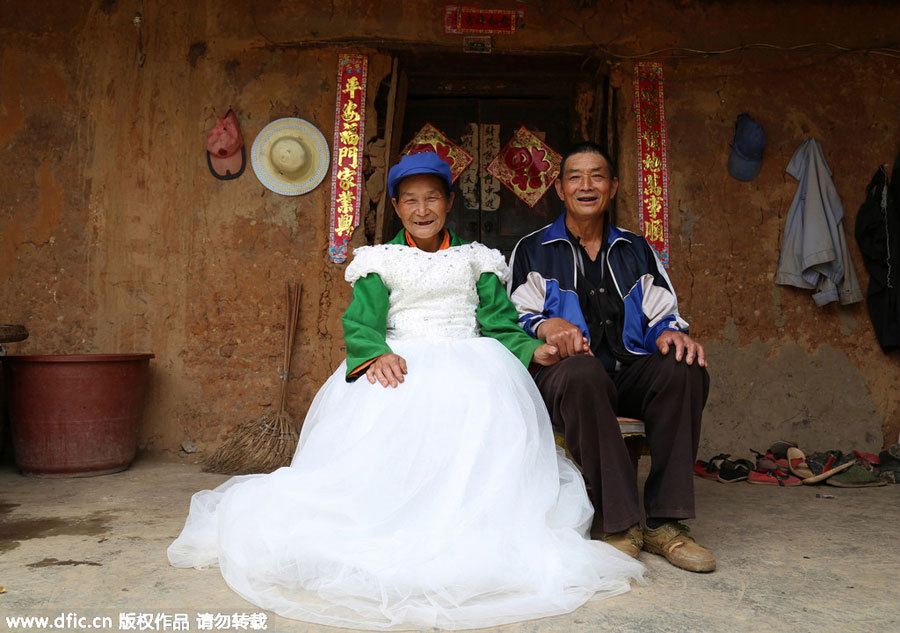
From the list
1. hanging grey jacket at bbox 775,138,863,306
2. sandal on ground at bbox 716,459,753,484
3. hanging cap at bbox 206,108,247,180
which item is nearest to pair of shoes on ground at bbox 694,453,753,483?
sandal on ground at bbox 716,459,753,484

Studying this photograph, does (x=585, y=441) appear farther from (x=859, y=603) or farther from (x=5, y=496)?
(x=5, y=496)

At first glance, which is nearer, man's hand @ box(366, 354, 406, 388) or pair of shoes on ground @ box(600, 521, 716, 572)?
pair of shoes on ground @ box(600, 521, 716, 572)

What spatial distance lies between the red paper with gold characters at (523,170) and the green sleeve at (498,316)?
213cm

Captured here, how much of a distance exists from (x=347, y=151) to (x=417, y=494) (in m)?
2.79

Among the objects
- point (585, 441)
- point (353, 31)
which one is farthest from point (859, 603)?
point (353, 31)

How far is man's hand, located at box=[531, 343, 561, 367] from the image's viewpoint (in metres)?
2.55

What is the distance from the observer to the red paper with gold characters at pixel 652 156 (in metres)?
4.43

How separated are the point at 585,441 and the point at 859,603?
0.89 metres

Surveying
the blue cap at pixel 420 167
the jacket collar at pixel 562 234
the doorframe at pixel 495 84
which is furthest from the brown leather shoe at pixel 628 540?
the doorframe at pixel 495 84

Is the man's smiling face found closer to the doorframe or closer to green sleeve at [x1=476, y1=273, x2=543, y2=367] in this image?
green sleeve at [x1=476, y1=273, x2=543, y2=367]

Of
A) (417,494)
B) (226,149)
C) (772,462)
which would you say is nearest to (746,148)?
(772,462)

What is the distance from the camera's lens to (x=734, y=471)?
13.1 feet

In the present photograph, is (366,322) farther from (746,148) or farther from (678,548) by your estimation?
(746,148)

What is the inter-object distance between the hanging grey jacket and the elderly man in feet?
6.28
